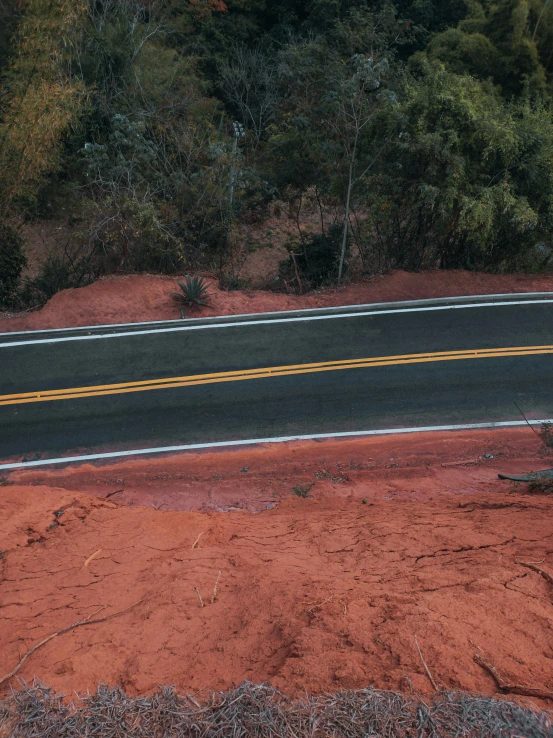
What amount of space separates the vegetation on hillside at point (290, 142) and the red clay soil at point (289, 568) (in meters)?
7.48

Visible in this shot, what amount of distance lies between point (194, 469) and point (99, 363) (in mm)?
3830

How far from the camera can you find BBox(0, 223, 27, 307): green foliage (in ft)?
52.5

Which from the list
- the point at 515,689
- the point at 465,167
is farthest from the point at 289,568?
the point at 465,167

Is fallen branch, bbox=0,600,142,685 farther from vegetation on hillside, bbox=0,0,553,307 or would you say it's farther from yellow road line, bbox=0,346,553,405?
vegetation on hillside, bbox=0,0,553,307

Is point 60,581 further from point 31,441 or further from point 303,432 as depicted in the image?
point 303,432

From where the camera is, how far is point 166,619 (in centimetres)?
584

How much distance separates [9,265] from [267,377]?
28.5 ft

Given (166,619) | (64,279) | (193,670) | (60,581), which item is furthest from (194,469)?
(64,279)

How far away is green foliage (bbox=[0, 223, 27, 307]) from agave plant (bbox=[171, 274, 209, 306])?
4964 mm

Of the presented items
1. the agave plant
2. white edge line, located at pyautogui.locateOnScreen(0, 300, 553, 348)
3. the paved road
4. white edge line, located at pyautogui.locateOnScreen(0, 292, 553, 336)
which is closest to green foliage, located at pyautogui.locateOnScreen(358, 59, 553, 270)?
white edge line, located at pyautogui.locateOnScreen(0, 292, 553, 336)

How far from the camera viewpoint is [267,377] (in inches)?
492

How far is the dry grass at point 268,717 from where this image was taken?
4211 millimetres

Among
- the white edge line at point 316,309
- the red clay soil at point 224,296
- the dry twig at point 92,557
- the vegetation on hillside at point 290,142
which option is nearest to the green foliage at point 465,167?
the vegetation on hillside at point 290,142

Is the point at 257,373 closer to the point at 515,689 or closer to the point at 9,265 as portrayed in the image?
the point at 9,265
